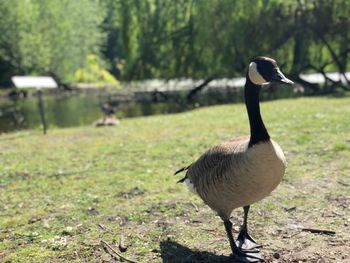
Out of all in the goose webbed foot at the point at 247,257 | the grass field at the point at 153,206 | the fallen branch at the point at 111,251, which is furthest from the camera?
the grass field at the point at 153,206

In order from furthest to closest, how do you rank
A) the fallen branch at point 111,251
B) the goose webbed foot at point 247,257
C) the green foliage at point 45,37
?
1. the green foliage at point 45,37
2. the fallen branch at point 111,251
3. the goose webbed foot at point 247,257

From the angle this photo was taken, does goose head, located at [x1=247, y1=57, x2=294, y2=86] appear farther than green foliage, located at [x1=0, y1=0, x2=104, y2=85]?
No

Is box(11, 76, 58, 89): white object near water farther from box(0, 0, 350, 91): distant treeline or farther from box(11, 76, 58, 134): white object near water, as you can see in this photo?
box(0, 0, 350, 91): distant treeline

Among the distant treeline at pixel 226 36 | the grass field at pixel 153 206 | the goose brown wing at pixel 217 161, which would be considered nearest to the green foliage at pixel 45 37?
the distant treeline at pixel 226 36

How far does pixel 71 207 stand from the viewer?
6574 millimetres

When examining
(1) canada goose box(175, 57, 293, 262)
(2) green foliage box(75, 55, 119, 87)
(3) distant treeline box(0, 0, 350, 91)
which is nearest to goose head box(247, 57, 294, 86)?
(1) canada goose box(175, 57, 293, 262)

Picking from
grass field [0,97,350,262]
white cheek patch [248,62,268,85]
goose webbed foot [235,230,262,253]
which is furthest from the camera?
grass field [0,97,350,262]

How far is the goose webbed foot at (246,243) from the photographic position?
15.0 feet

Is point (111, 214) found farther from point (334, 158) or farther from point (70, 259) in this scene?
point (334, 158)

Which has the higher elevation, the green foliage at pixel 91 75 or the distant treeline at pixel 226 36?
the distant treeline at pixel 226 36

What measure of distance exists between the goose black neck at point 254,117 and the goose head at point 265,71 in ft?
0.62

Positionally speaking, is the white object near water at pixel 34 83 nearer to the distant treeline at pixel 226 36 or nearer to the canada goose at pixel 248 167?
the canada goose at pixel 248 167

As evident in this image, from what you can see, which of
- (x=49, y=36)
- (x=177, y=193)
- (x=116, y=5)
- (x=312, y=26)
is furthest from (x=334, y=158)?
(x=49, y=36)

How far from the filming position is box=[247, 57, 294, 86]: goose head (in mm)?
4113
